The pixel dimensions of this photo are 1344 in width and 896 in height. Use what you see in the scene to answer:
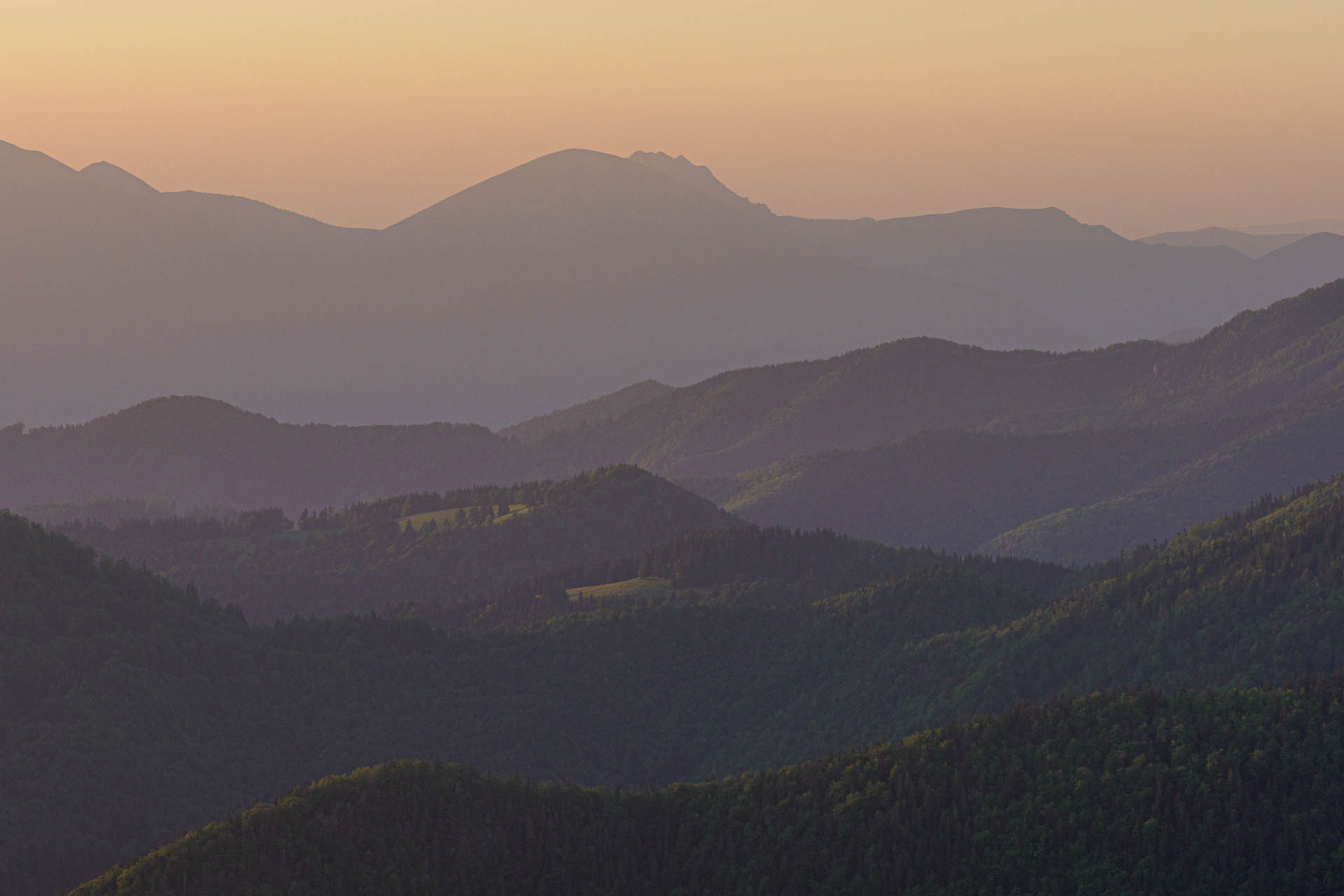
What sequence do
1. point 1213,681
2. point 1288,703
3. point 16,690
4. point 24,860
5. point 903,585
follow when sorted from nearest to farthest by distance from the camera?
point 1288,703, point 24,860, point 1213,681, point 16,690, point 903,585

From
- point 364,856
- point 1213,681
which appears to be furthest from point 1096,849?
point 1213,681

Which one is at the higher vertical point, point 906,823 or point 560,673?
point 560,673

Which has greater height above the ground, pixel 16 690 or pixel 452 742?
pixel 16 690

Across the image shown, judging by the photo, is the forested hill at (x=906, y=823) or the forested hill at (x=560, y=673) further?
the forested hill at (x=560, y=673)

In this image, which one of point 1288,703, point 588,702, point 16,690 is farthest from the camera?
point 588,702

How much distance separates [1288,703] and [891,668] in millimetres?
73108

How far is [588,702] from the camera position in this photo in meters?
180

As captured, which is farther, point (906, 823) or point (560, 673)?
point (560, 673)

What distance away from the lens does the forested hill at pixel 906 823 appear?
9131cm

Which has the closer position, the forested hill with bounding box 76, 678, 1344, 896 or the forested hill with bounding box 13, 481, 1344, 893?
the forested hill with bounding box 76, 678, 1344, 896

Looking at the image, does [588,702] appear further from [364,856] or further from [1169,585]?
[364,856]

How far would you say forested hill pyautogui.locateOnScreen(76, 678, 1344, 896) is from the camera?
91312mm

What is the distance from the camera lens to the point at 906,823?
98.2 m

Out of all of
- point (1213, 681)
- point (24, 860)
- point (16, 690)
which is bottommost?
point (1213, 681)
